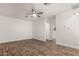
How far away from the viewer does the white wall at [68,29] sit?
2010 millimetres

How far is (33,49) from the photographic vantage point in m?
2.08

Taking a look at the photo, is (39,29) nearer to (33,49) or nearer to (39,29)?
(39,29)

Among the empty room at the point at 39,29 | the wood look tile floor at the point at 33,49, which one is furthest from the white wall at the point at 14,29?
the wood look tile floor at the point at 33,49

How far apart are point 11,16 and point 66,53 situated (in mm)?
1384

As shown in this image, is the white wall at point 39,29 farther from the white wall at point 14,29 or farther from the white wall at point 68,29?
the white wall at point 68,29

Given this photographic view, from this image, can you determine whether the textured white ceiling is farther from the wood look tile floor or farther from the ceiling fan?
the wood look tile floor

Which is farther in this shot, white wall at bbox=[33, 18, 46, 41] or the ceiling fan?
white wall at bbox=[33, 18, 46, 41]

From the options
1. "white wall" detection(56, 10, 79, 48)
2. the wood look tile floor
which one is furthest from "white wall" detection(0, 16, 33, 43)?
"white wall" detection(56, 10, 79, 48)

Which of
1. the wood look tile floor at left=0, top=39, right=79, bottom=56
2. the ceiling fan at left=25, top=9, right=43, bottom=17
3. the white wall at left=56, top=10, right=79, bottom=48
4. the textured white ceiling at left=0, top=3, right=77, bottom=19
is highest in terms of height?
the textured white ceiling at left=0, top=3, right=77, bottom=19

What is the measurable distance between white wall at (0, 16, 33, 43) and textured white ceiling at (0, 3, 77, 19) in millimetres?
123

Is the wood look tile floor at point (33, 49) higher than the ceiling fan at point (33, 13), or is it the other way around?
the ceiling fan at point (33, 13)

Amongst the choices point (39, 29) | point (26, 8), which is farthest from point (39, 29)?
point (26, 8)

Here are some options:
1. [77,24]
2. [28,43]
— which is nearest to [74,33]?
[77,24]

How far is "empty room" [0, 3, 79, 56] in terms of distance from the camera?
2.00 metres
